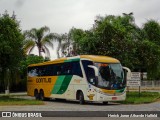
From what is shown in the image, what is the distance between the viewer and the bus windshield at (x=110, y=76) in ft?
93.7

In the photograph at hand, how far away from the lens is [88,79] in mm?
28938

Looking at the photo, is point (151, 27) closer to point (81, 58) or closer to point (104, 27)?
point (104, 27)

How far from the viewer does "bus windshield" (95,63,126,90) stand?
28562mm

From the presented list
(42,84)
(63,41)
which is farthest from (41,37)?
(42,84)

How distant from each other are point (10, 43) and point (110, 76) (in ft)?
Answer: 29.5

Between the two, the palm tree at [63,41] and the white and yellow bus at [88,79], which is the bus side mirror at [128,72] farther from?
the palm tree at [63,41]

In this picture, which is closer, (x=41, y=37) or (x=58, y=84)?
(x=58, y=84)

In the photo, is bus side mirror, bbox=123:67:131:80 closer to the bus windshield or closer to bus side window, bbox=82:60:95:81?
the bus windshield

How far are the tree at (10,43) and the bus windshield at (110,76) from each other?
26.3 ft

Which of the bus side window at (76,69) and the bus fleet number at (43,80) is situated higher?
the bus side window at (76,69)

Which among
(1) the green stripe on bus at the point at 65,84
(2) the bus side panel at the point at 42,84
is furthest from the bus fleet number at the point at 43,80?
(1) the green stripe on bus at the point at 65,84

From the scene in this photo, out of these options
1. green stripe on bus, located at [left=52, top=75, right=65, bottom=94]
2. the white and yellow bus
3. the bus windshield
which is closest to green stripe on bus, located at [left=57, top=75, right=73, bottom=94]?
the white and yellow bus

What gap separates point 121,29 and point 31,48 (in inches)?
936

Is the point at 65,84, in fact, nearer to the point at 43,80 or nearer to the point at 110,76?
the point at 43,80
